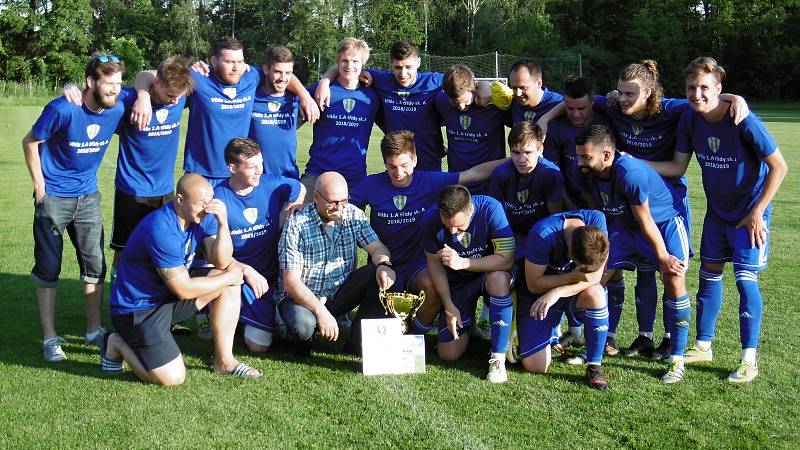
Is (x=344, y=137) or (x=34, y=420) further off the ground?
(x=344, y=137)

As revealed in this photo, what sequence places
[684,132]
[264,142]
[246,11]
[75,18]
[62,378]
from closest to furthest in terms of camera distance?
[62,378] < [684,132] < [264,142] < [75,18] < [246,11]

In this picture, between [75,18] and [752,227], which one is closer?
[752,227]

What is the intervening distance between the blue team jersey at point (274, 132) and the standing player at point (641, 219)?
2.39m

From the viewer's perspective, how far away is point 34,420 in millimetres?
4277

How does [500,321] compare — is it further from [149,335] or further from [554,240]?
[149,335]

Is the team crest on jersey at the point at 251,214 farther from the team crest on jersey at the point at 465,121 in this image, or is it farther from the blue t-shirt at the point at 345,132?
the team crest on jersey at the point at 465,121

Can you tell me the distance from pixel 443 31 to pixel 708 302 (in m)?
53.0

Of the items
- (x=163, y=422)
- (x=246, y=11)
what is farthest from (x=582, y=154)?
(x=246, y=11)

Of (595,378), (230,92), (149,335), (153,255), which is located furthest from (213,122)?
(595,378)

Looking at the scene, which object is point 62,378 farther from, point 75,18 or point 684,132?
point 75,18

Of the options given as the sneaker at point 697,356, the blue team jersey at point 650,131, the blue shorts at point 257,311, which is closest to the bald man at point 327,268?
the blue shorts at point 257,311

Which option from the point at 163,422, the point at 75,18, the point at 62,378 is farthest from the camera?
the point at 75,18

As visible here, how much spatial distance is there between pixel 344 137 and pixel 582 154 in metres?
2.27

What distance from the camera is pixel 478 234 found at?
5.38 metres
